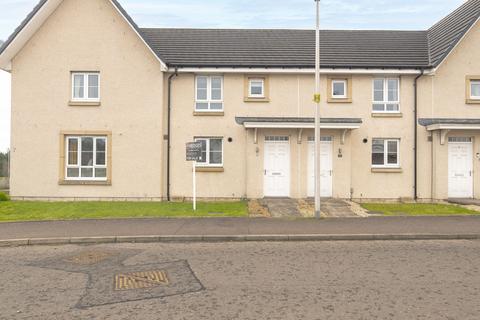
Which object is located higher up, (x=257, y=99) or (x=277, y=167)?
(x=257, y=99)

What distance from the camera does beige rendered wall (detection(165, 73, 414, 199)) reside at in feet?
57.9

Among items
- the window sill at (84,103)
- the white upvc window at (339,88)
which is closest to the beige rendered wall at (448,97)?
the white upvc window at (339,88)

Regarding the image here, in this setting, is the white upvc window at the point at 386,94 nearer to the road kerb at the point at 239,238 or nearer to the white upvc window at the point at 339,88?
the white upvc window at the point at 339,88

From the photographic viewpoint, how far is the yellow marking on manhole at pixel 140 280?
623 centimetres

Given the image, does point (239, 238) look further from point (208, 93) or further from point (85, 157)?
point (85, 157)

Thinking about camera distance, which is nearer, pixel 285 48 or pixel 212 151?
pixel 212 151

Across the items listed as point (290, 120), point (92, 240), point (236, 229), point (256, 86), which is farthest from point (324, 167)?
point (92, 240)

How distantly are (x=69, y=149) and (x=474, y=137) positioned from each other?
54.6ft

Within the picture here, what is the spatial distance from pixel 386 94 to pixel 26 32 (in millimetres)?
14796

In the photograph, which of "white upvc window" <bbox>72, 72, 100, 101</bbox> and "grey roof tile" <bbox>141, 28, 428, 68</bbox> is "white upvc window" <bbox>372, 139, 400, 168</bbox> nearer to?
"grey roof tile" <bbox>141, 28, 428, 68</bbox>

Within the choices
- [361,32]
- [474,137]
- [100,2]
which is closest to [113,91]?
[100,2]

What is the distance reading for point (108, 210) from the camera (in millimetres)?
14531

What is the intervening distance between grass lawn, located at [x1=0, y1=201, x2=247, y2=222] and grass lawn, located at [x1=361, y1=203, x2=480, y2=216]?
185 inches

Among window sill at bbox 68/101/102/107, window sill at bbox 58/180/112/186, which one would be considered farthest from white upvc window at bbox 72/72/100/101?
window sill at bbox 58/180/112/186
